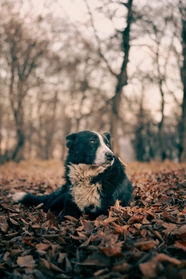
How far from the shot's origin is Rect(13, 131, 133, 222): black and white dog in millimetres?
4957

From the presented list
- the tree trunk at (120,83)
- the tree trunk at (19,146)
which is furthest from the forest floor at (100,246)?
the tree trunk at (19,146)

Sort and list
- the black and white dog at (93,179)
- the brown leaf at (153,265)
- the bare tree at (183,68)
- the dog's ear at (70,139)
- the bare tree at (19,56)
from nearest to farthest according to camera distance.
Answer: the brown leaf at (153,265)
the black and white dog at (93,179)
the dog's ear at (70,139)
the bare tree at (183,68)
the bare tree at (19,56)

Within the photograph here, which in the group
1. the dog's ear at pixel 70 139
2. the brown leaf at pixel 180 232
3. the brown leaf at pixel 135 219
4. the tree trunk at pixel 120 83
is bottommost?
the brown leaf at pixel 135 219

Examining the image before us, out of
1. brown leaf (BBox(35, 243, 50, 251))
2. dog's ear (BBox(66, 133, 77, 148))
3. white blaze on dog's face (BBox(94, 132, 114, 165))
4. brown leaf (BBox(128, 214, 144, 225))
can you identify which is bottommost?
brown leaf (BBox(35, 243, 50, 251))

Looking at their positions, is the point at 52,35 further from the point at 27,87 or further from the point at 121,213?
A: the point at 121,213

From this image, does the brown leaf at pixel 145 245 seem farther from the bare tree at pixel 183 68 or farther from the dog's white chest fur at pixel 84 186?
the bare tree at pixel 183 68

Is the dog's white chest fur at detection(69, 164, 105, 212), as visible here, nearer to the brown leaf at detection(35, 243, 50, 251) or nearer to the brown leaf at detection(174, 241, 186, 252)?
the brown leaf at detection(35, 243, 50, 251)

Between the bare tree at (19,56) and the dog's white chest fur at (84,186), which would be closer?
the dog's white chest fur at (84,186)

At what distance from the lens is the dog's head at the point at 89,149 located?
501cm

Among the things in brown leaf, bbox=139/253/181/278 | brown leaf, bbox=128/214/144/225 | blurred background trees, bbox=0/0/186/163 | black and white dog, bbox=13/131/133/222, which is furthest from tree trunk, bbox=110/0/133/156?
brown leaf, bbox=139/253/181/278

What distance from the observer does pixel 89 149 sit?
525cm

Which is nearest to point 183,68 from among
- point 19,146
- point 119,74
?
point 119,74

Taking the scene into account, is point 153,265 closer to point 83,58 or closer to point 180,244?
point 180,244

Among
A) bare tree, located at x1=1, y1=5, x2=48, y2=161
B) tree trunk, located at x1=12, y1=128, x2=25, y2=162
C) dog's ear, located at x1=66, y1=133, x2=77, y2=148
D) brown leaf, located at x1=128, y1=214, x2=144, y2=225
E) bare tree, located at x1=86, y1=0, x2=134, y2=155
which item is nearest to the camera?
brown leaf, located at x1=128, y1=214, x2=144, y2=225
